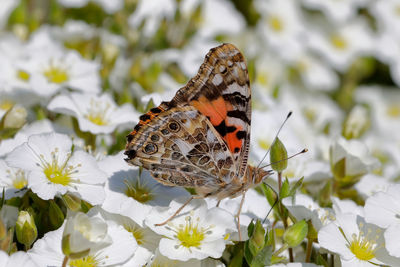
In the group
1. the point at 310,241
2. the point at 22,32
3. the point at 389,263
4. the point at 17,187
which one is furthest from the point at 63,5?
the point at 389,263

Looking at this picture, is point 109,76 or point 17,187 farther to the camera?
Result: point 109,76

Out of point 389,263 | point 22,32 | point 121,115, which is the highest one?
point 22,32

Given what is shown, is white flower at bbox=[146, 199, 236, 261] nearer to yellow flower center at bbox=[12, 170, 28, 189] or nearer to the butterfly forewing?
the butterfly forewing

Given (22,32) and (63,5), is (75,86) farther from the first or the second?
(63,5)

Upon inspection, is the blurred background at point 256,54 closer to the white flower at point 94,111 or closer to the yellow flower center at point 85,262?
the white flower at point 94,111

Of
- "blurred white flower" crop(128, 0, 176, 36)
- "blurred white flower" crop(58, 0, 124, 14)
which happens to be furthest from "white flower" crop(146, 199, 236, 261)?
"blurred white flower" crop(58, 0, 124, 14)

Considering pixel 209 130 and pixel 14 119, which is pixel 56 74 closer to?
pixel 14 119
